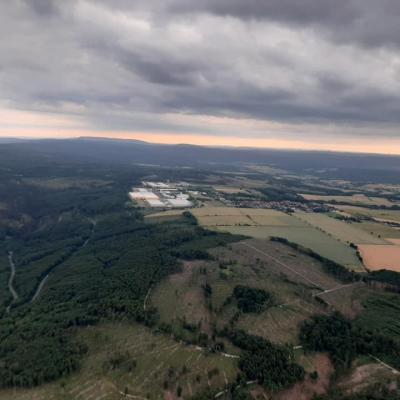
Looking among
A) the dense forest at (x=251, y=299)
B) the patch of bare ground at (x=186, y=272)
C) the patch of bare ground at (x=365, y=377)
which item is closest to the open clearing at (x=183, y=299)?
the patch of bare ground at (x=186, y=272)

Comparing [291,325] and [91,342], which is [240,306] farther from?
[91,342]

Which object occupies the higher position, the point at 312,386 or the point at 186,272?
the point at 186,272

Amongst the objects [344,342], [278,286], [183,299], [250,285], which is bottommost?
[344,342]

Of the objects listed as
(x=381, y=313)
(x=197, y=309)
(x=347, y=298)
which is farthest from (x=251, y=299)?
(x=381, y=313)

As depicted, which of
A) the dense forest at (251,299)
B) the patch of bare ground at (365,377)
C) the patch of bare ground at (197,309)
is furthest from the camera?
the dense forest at (251,299)

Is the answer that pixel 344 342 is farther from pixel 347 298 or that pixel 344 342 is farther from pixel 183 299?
pixel 183 299

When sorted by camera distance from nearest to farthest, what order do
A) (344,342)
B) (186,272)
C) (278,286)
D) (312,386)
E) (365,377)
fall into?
1. (312,386)
2. (365,377)
3. (344,342)
4. (278,286)
5. (186,272)

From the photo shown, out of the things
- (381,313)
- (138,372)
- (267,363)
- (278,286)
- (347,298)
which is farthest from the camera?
(278,286)

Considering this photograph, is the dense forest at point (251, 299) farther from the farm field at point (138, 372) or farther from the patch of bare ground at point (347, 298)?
the farm field at point (138, 372)

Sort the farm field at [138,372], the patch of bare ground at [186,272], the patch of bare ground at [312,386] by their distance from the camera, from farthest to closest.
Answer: the patch of bare ground at [186,272] → the patch of bare ground at [312,386] → the farm field at [138,372]
